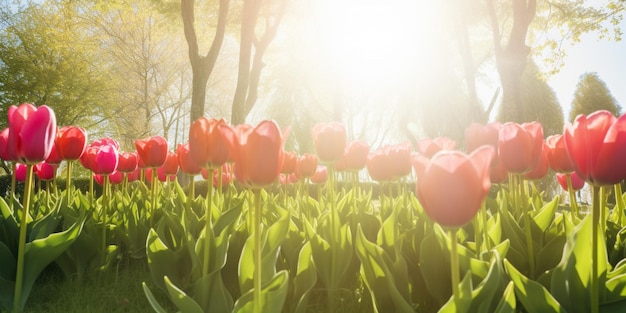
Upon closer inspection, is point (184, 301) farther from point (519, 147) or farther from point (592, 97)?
point (592, 97)

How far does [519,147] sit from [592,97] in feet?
107

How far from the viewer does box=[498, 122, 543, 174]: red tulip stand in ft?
5.64

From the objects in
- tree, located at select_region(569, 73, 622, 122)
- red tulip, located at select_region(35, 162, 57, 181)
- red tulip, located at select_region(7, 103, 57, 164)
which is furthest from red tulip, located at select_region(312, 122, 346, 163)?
tree, located at select_region(569, 73, 622, 122)

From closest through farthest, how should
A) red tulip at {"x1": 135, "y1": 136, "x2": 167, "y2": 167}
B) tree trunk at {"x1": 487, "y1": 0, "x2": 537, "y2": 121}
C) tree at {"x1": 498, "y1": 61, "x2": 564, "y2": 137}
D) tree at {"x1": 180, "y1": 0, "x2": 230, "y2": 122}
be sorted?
red tulip at {"x1": 135, "y1": 136, "x2": 167, "y2": 167} → tree at {"x1": 180, "y1": 0, "x2": 230, "y2": 122} → tree trunk at {"x1": 487, "y1": 0, "x2": 537, "y2": 121} → tree at {"x1": 498, "y1": 61, "x2": 564, "y2": 137}

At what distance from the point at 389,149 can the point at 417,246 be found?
2.84 ft

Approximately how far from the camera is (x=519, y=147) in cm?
173

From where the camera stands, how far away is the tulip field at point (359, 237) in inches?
47.8

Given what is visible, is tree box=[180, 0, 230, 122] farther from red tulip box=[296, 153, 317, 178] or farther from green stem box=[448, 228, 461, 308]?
green stem box=[448, 228, 461, 308]

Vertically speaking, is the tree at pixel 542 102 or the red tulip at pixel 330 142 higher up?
the tree at pixel 542 102

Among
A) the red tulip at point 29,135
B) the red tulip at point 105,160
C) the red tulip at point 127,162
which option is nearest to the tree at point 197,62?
the red tulip at point 127,162

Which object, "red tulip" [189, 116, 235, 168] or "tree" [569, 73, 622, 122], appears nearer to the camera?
"red tulip" [189, 116, 235, 168]

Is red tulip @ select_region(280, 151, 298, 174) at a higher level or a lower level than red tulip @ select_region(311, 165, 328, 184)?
higher

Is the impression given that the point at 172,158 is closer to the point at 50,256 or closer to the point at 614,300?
the point at 50,256

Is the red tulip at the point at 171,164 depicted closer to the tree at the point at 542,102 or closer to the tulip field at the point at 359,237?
the tulip field at the point at 359,237
